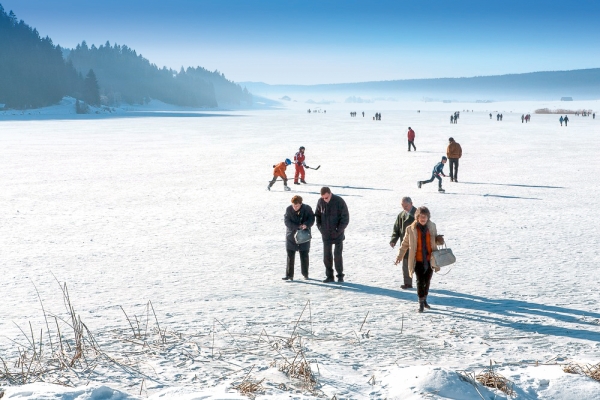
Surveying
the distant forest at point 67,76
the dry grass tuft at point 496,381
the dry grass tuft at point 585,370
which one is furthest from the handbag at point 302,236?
the distant forest at point 67,76

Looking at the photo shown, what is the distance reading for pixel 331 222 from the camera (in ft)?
24.2

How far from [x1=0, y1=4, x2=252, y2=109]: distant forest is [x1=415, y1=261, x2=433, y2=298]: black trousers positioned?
10822 centimetres

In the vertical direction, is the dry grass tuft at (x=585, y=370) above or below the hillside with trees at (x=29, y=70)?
below

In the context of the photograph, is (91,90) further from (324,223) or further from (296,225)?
(324,223)

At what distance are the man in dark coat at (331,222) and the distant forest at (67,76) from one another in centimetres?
10666

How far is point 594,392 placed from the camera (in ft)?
14.0

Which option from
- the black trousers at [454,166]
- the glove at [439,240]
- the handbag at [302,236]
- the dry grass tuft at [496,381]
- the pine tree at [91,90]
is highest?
the pine tree at [91,90]

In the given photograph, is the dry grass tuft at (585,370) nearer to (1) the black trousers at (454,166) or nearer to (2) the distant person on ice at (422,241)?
(2) the distant person on ice at (422,241)

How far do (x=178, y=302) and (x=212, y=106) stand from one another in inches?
6959

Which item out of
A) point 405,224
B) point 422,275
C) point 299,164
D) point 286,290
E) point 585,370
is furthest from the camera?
point 299,164

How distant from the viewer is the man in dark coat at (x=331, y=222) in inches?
288

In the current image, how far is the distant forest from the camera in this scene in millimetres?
103812

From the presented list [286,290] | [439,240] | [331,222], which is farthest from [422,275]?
[286,290]

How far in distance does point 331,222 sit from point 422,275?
155 centimetres
